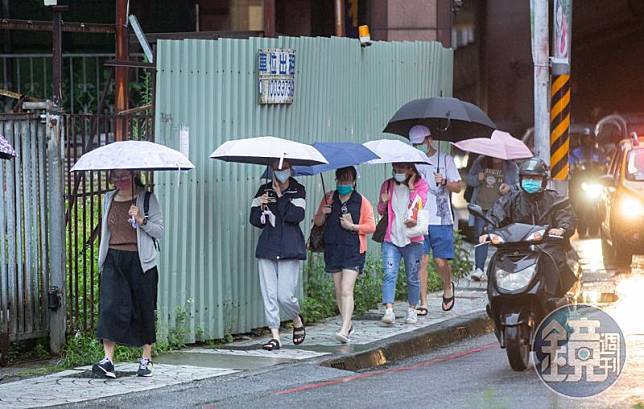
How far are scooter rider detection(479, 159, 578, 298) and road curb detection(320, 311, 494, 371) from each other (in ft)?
4.98

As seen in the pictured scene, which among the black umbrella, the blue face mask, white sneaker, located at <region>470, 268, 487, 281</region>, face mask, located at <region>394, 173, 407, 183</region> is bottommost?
white sneaker, located at <region>470, 268, 487, 281</region>

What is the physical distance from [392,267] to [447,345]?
0.95 m

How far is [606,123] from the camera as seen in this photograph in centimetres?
2689

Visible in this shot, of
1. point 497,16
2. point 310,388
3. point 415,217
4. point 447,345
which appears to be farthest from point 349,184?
point 497,16

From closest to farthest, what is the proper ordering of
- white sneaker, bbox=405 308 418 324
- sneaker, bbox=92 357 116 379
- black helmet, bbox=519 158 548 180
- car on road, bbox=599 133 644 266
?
sneaker, bbox=92 357 116 379, black helmet, bbox=519 158 548 180, white sneaker, bbox=405 308 418 324, car on road, bbox=599 133 644 266

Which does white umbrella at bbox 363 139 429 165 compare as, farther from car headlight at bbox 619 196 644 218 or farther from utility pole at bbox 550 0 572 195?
car headlight at bbox 619 196 644 218

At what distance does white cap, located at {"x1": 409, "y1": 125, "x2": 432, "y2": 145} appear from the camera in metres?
14.3

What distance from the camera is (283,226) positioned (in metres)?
12.0

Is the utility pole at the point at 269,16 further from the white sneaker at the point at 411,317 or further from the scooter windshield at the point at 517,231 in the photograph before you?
the scooter windshield at the point at 517,231

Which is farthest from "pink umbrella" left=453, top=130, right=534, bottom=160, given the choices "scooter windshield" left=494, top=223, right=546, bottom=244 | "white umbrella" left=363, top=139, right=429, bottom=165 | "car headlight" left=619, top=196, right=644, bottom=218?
"scooter windshield" left=494, top=223, right=546, bottom=244

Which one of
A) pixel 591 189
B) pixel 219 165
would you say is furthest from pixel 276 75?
pixel 591 189

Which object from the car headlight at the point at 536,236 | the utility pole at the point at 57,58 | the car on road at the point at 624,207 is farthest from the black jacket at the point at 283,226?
A: the car on road at the point at 624,207

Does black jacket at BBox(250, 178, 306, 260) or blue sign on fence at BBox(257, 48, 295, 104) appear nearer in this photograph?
black jacket at BBox(250, 178, 306, 260)

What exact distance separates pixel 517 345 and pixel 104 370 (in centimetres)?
313
